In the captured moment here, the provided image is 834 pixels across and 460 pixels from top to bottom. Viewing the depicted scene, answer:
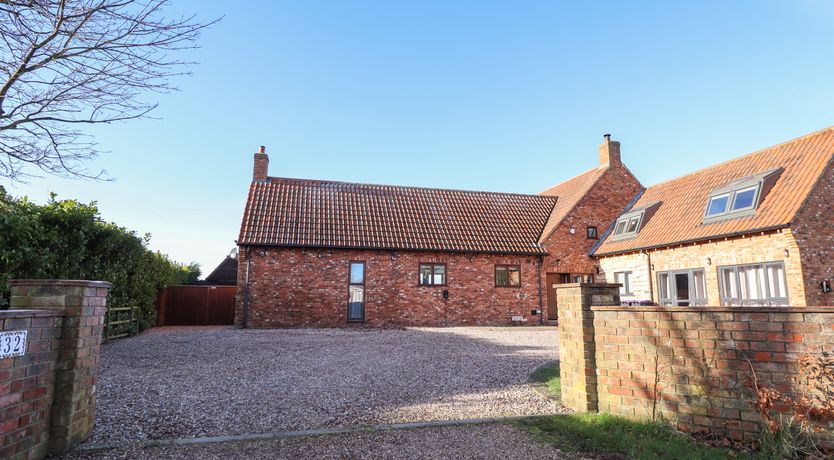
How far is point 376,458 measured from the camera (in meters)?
3.86

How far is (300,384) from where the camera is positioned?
680 cm

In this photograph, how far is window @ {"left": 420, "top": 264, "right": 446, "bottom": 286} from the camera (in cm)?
1795

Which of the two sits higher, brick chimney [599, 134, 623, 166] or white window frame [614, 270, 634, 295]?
brick chimney [599, 134, 623, 166]

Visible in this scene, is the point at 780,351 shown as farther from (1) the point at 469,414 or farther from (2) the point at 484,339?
(2) the point at 484,339

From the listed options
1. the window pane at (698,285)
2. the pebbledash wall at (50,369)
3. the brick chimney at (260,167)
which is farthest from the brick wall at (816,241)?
the brick chimney at (260,167)

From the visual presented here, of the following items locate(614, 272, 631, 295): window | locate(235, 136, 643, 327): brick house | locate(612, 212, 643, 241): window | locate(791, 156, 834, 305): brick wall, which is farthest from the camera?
locate(612, 212, 643, 241): window

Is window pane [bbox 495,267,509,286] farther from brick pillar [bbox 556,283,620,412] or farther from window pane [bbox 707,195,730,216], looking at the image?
brick pillar [bbox 556,283,620,412]

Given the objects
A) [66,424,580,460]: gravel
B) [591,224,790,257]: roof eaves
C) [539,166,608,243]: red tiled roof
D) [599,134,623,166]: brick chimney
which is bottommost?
[66,424,580,460]: gravel

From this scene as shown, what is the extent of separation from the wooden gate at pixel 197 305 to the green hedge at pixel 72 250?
271 centimetres

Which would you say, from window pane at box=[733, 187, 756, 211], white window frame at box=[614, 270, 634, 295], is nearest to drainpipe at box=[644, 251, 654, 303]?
white window frame at box=[614, 270, 634, 295]

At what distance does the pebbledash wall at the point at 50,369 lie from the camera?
331 centimetres

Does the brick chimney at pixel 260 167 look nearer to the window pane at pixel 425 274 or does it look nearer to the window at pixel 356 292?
the window at pixel 356 292

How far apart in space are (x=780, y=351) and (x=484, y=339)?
9.47 metres

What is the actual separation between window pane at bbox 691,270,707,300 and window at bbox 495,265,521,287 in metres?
6.36
